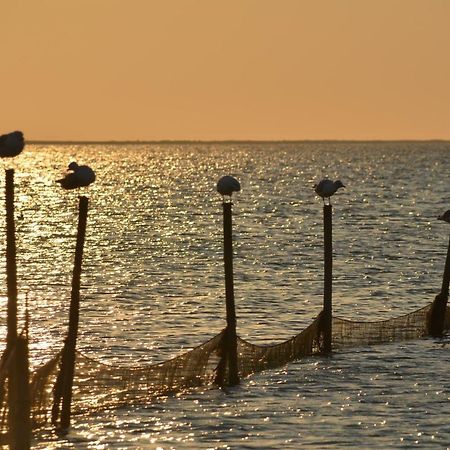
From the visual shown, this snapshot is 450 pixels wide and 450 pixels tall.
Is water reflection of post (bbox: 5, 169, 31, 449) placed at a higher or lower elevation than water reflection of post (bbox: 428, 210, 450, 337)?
higher

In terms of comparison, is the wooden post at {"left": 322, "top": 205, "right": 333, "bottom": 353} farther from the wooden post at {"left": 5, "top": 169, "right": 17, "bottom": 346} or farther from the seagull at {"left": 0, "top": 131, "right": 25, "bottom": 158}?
the seagull at {"left": 0, "top": 131, "right": 25, "bottom": 158}

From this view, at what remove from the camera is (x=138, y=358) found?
39375 millimetres

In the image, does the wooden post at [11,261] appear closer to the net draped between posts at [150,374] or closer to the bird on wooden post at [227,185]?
the net draped between posts at [150,374]

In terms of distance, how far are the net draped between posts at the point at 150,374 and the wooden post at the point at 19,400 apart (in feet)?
5.37

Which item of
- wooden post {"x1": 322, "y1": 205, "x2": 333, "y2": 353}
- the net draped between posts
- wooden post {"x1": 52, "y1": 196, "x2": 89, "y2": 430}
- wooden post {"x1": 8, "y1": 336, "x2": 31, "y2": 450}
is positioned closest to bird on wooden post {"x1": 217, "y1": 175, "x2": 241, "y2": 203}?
the net draped between posts

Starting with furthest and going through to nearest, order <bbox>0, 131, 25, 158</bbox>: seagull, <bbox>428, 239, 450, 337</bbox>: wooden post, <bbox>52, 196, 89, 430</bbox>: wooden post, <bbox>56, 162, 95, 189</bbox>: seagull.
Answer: <bbox>428, 239, 450, 337</bbox>: wooden post → <bbox>56, 162, 95, 189</bbox>: seagull → <bbox>52, 196, 89, 430</bbox>: wooden post → <bbox>0, 131, 25, 158</bbox>: seagull

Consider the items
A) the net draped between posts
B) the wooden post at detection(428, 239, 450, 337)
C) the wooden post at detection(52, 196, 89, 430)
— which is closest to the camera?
the net draped between posts

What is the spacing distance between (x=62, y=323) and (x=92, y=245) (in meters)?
40.1

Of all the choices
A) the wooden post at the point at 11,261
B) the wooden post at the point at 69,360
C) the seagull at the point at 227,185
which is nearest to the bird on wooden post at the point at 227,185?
the seagull at the point at 227,185

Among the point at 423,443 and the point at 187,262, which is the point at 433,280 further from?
the point at 423,443

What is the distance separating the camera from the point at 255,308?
50750mm

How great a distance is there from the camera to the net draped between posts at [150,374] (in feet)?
94.1

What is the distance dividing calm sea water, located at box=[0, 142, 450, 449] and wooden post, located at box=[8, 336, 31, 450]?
5.20 meters

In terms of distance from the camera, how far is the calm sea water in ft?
99.3
